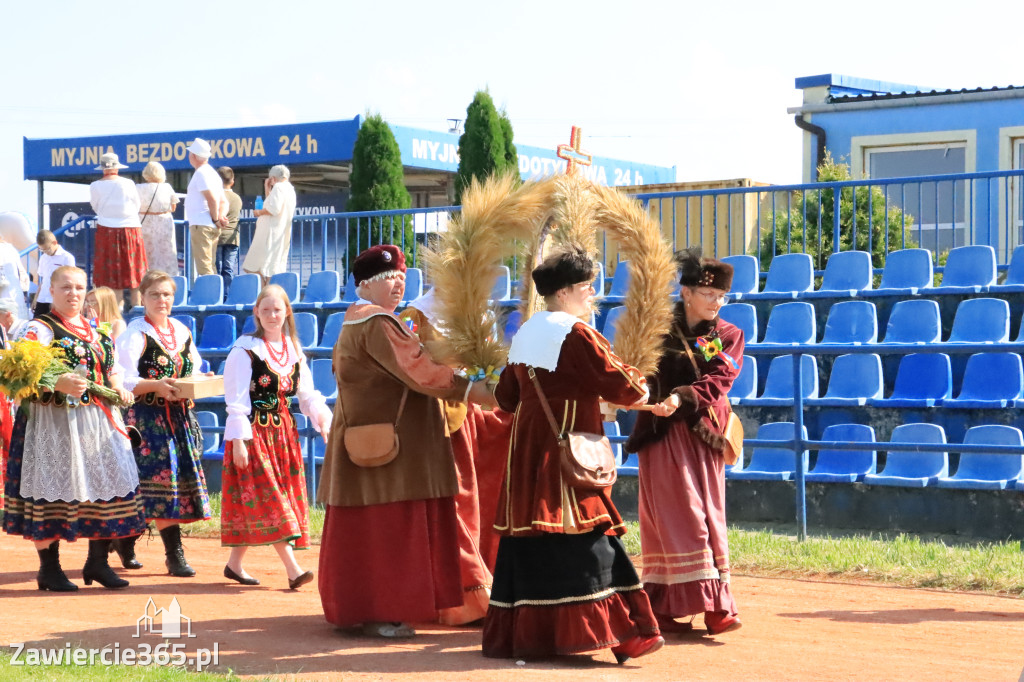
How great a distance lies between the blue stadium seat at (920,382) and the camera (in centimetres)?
1063

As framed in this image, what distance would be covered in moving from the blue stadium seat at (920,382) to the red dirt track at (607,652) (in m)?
2.87

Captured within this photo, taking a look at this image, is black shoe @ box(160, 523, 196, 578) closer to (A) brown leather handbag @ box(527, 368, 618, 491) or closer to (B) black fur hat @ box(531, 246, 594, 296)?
(A) brown leather handbag @ box(527, 368, 618, 491)

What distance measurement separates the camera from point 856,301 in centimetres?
1170

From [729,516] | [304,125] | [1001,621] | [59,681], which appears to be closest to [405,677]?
[59,681]

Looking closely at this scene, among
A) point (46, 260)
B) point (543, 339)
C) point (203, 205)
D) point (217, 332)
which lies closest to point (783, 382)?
point (543, 339)

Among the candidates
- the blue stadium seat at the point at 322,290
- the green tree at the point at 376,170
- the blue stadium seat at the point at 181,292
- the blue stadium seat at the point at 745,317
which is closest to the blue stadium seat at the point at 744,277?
the blue stadium seat at the point at 745,317

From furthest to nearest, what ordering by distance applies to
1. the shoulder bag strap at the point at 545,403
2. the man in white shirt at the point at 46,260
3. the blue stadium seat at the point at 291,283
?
the man in white shirt at the point at 46,260 < the blue stadium seat at the point at 291,283 < the shoulder bag strap at the point at 545,403

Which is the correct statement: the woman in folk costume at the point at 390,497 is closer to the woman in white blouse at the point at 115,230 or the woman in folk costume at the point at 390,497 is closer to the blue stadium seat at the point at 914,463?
the blue stadium seat at the point at 914,463

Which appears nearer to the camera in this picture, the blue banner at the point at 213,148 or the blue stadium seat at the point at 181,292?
the blue stadium seat at the point at 181,292

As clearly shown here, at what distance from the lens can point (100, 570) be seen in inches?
324

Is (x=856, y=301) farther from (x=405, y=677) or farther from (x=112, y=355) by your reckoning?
(x=405, y=677)

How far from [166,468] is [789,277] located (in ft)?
21.1

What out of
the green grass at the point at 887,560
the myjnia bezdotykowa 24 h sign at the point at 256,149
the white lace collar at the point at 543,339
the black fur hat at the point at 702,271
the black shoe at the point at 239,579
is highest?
the myjnia bezdotykowa 24 h sign at the point at 256,149

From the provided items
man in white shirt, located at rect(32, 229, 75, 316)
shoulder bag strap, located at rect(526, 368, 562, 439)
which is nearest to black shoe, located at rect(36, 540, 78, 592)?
shoulder bag strap, located at rect(526, 368, 562, 439)
